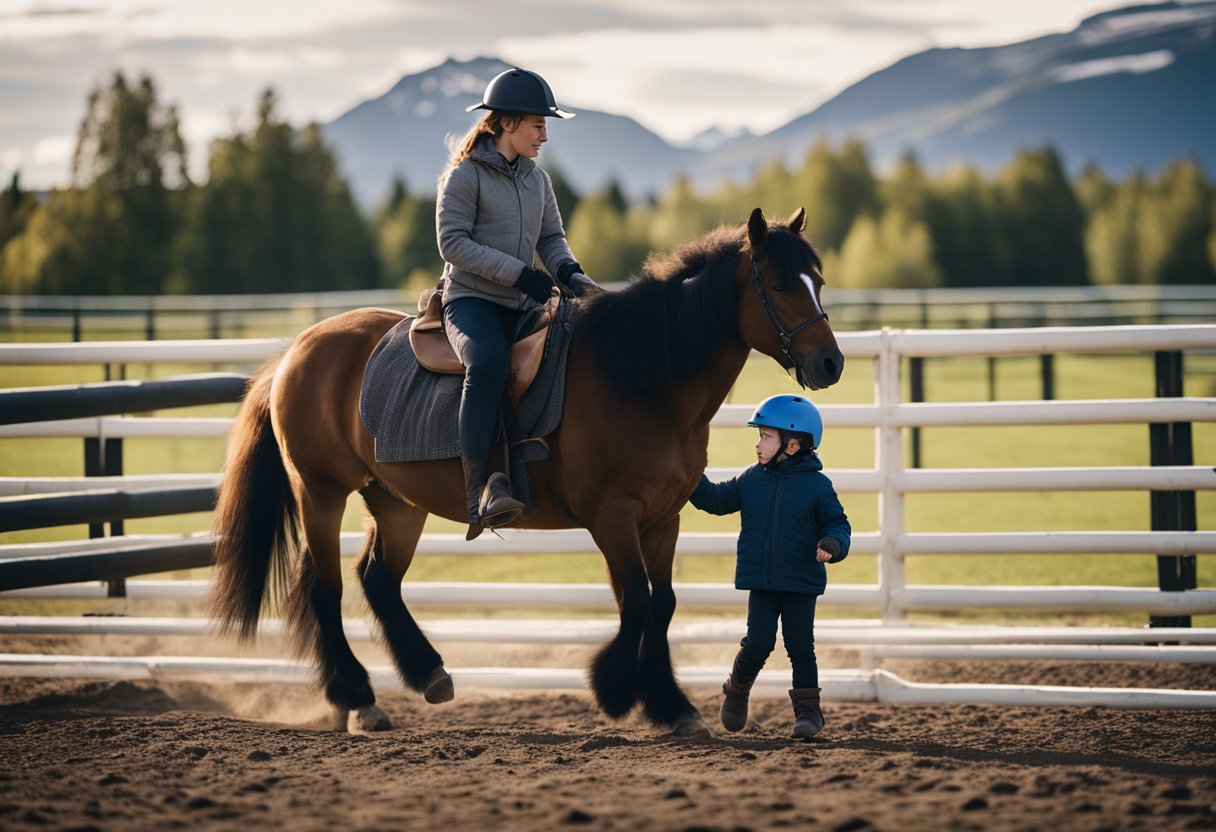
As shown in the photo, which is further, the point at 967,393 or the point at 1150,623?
the point at 967,393

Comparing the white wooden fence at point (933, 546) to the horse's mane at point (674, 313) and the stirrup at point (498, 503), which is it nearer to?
the stirrup at point (498, 503)

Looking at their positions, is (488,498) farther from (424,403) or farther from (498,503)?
(424,403)

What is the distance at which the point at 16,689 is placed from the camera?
20.4ft

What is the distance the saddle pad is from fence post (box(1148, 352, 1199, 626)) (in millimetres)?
3066

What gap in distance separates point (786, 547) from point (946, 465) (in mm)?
9364

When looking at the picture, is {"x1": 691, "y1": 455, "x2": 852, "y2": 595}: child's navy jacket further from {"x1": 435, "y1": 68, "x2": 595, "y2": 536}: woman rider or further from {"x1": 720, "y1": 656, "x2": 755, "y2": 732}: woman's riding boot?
{"x1": 435, "y1": 68, "x2": 595, "y2": 536}: woman rider

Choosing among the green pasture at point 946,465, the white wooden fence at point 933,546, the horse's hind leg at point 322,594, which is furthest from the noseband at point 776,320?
the horse's hind leg at point 322,594

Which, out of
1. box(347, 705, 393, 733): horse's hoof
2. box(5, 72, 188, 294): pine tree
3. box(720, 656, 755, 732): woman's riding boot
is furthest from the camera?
box(5, 72, 188, 294): pine tree

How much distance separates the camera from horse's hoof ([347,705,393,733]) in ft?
18.0

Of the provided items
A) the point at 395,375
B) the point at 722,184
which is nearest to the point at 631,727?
the point at 395,375

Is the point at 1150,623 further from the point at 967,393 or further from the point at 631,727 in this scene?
the point at 967,393

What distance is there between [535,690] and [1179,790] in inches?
127

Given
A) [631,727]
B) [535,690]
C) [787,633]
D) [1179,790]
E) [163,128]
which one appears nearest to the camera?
[1179,790]

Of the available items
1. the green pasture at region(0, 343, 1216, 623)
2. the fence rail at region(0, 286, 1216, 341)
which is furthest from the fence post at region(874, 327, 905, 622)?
the fence rail at region(0, 286, 1216, 341)
